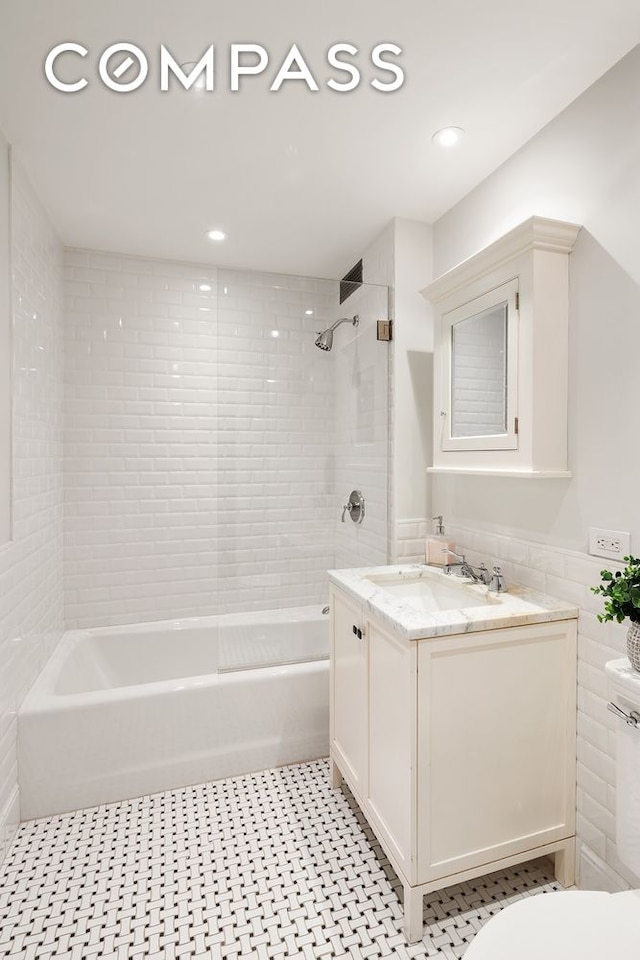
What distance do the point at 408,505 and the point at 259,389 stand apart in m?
0.94

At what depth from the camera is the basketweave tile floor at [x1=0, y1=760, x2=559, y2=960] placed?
1.39 meters

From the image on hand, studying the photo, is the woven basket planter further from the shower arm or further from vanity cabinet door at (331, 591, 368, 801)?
the shower arm

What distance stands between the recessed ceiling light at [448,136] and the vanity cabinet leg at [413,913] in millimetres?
2417

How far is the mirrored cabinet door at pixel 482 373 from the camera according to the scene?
1.70 metres

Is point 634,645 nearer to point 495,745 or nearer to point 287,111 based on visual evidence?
point 495,745

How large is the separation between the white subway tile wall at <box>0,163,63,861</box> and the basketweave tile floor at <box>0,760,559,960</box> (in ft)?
1.02

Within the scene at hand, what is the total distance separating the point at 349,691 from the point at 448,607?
50 centimetres

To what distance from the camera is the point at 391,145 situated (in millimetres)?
1818

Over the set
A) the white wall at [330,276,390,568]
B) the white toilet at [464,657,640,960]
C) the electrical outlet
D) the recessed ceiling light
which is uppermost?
the recessed ceiling light

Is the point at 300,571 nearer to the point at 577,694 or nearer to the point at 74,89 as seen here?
the point at 577,694

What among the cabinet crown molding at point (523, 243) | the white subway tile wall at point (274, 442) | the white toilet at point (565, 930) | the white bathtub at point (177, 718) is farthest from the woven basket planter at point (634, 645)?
the white subway tile wall at point (274, 442)

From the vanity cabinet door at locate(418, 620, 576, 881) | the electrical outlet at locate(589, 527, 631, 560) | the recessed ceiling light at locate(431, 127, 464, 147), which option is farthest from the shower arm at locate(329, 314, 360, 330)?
the vanity cabinet door at locate(418, 620, 576, 881)

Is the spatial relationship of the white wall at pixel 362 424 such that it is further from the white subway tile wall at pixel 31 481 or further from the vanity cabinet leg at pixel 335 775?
the white subway tile wall at pixel 31 481

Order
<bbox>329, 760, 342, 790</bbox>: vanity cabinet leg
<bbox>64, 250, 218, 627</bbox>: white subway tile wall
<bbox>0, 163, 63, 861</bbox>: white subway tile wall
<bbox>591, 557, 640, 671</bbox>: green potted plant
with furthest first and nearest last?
<bbox>64, 250, 218, 627</bbox>: white subway tile wall
<bbox>329, 760, 342, 790</bbox>: vanity cabinet leg
<bbox>0, 163, 63, 861</bbox>: white subway tile wall
<bbox>591, 557, 640, 671</bbox>: green potted plant
